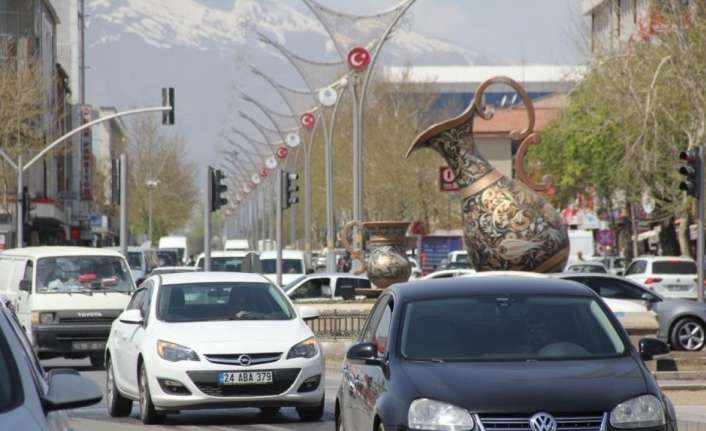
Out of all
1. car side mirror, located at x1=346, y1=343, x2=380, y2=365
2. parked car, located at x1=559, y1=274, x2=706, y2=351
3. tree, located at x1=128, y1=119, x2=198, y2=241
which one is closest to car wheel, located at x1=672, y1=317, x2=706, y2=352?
parked car, located at x1=559, y1=274, x2=706, y2=351

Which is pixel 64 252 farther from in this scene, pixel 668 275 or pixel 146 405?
pixel 668 275

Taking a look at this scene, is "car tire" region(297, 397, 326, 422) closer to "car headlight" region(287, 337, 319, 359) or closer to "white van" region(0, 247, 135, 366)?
"car headlight" region(287, 337, 319, 359)

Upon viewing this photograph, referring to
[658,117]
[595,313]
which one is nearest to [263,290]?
[595,313]

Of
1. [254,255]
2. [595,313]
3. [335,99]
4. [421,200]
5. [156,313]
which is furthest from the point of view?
[421,200]

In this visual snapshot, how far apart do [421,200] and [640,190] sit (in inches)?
1110

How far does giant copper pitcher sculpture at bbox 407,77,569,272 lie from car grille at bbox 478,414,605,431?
873 inches

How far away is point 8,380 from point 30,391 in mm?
167

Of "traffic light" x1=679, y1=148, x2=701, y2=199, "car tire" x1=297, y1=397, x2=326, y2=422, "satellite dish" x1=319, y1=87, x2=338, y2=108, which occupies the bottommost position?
"car tire" x1=297, y1=397, x2=326, y2=422

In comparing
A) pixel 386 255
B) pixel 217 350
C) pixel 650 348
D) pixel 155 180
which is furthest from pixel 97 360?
pixel 155 180

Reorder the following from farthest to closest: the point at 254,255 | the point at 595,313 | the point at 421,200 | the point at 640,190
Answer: the point at 421,200
the point at 640,190
the point at 254,255
the point at 595,313

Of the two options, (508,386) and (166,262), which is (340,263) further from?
(508,386)

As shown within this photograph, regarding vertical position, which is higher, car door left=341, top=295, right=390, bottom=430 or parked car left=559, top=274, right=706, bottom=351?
car door left=341, top=295, right=390, bottom=430

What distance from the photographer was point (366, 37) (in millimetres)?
50062

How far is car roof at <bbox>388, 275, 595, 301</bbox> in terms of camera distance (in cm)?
1178
